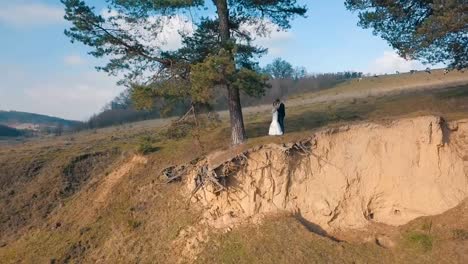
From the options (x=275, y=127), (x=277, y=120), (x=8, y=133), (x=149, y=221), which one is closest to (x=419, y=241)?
(x=275, y=127)

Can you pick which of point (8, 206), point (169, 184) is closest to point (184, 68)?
point (169, 184)

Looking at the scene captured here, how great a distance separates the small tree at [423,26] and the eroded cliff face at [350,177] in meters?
3.80

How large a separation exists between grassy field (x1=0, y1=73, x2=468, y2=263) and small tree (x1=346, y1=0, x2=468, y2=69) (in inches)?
100

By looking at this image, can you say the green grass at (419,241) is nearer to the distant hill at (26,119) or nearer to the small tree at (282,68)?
the small tree at (282,68)

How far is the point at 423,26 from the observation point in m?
18.1

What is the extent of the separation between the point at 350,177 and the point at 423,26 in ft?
21.4

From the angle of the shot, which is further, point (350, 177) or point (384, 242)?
point (350, 177)

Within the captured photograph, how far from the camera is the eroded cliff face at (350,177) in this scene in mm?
15898

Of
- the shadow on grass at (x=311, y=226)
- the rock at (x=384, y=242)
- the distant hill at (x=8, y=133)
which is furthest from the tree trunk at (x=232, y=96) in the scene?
the distant hill at (x=8, y=133)

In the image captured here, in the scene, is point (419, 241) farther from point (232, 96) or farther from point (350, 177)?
point (232, 96)

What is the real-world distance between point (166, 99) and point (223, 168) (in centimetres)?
369

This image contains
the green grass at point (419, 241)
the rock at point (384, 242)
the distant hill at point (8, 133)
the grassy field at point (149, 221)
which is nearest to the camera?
the green grass at point (419, 241)

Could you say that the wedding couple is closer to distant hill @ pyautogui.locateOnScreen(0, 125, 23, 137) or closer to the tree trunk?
the tree trunk

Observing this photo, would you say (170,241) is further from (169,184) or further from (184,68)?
(184,68)
